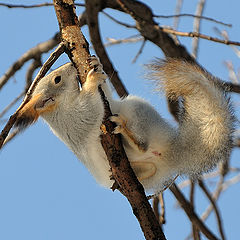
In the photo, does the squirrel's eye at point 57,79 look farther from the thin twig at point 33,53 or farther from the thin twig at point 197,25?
the thin twig at point 197,25

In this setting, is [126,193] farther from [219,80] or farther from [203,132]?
[219,80]

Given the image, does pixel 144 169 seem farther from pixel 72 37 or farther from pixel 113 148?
pixel 72 37

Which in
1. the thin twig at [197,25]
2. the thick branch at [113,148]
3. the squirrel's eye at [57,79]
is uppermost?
the thin twig at [197,25]

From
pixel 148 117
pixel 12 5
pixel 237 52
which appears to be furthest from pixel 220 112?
pixel 12 5

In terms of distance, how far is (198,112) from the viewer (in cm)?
337

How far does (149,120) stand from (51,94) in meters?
0.70

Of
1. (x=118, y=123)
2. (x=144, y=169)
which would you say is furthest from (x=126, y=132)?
(x=144, y=169)

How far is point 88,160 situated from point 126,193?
462mm

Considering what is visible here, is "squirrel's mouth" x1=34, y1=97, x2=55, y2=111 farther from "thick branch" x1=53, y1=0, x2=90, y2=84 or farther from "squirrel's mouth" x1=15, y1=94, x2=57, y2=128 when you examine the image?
"thick branch" x1=53, y1=0, x2=90, y2=84

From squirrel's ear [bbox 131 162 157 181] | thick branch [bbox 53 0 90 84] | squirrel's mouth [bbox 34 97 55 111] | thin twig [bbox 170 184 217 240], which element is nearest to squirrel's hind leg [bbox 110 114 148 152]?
squirrel's ear [bbox 131 162 157 181]

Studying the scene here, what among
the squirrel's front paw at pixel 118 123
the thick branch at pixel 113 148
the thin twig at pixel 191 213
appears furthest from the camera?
the thin twig at pixel 191 213

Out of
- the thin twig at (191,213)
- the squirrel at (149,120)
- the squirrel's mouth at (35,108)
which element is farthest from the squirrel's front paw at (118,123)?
the thin twig at (191,213)

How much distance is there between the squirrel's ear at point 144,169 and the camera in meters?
3.62

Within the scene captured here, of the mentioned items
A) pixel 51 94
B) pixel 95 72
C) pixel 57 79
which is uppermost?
pixel 57 79
